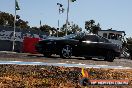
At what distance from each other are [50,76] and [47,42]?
279 inches

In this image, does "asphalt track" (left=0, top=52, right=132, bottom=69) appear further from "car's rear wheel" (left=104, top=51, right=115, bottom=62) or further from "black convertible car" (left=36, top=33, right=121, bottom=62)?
"car's rear wheel" (left=104, top=51, right=115, bottom=62)

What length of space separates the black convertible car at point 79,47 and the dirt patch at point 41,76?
504 centimetres

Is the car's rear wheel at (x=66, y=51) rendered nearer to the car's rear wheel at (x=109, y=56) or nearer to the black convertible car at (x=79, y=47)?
the black convertible car at (x=79, y=47)

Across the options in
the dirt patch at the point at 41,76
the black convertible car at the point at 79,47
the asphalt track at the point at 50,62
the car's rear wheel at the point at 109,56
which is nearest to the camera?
the dirt patch at the point at 41,76

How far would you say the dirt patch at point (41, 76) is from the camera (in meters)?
7.48

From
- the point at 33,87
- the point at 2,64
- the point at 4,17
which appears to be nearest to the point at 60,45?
the point at 2,64

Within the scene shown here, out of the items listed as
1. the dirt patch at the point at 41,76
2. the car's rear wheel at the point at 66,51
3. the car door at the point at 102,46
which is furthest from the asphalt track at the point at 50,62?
the car door at the point at 102,46

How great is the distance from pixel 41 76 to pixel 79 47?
26.2 feet

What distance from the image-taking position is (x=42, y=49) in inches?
631

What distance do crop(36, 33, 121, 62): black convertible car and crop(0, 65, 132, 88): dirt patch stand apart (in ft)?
16.5

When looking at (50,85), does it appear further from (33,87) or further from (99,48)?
(99,48)

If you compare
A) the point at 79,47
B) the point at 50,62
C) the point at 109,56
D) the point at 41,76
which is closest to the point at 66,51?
the point at 79,47

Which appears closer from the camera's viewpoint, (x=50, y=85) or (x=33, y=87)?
(x=33, y=87)

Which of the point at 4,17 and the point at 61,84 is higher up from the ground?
the point at 4,17
